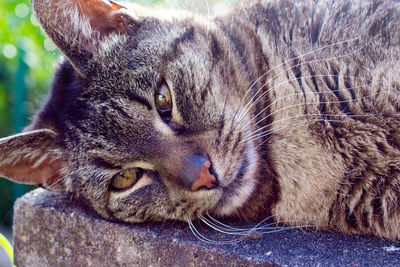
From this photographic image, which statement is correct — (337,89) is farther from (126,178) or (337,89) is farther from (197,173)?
(126,178)

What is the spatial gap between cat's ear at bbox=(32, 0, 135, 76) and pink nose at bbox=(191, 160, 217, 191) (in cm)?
78

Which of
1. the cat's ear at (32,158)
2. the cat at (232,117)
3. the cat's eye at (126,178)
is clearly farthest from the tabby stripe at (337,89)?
the cat's ear at (32,158)

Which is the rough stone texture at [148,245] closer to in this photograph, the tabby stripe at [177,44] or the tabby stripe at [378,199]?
the tabby stripe at [378,199]

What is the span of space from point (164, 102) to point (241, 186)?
0.52m

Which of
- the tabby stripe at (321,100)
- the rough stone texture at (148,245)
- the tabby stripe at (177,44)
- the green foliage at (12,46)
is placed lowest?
the rough stone texture at (148,245)

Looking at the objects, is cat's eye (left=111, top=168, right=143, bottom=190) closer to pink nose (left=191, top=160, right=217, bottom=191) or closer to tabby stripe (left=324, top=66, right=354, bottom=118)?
pink nose (left=191, top=160, right=217, bottom=191)

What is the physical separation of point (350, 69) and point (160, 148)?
90 cm

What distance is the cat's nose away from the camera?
1.64 meters

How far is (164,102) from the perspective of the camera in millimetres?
1854

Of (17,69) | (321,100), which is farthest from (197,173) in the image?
(17,69)

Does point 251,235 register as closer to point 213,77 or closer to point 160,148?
point 160,148

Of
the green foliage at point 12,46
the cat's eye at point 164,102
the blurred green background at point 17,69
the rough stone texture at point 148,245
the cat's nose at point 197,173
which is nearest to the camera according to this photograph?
the rough stone texture at point 148,245

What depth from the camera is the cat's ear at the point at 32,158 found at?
1.93 metres

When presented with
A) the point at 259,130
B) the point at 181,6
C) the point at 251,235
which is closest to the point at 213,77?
the point at 259,130
